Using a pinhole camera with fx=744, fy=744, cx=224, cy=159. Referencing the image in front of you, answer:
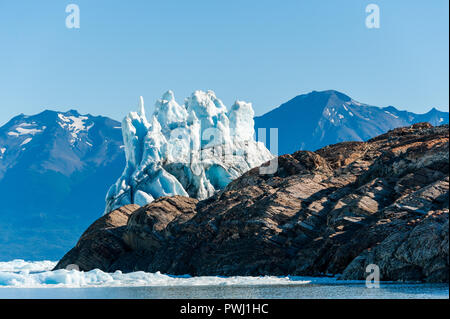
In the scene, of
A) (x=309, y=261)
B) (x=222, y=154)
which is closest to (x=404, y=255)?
(x=309, y=261)

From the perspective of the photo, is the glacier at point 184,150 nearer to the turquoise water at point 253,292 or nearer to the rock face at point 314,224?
Result: the rock face at point 314,224

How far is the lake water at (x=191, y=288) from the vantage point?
30859 mm

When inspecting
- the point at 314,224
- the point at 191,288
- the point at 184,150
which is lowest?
the point at 191,288

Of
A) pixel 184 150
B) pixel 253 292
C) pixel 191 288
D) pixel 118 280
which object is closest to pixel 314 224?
pixel 191 288

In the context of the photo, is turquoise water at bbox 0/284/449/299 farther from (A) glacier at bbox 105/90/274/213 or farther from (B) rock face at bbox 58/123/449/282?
(A) glacier at bbox 105/90/274/213

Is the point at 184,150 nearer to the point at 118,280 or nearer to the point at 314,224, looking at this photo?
the point at 314,224

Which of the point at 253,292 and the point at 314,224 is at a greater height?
the point at 314,224

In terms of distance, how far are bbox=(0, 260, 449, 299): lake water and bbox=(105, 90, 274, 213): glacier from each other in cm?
3118

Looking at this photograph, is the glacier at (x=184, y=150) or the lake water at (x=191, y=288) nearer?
the lake water at (x=191, y=288)

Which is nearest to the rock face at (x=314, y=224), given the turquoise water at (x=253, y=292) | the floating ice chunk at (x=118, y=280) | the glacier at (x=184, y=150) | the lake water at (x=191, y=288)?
the lake water at (x=191, y=288)

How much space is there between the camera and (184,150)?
3319 inches

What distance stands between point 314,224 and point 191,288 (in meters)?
12.3

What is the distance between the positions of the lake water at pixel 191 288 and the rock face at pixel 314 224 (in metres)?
2.23
